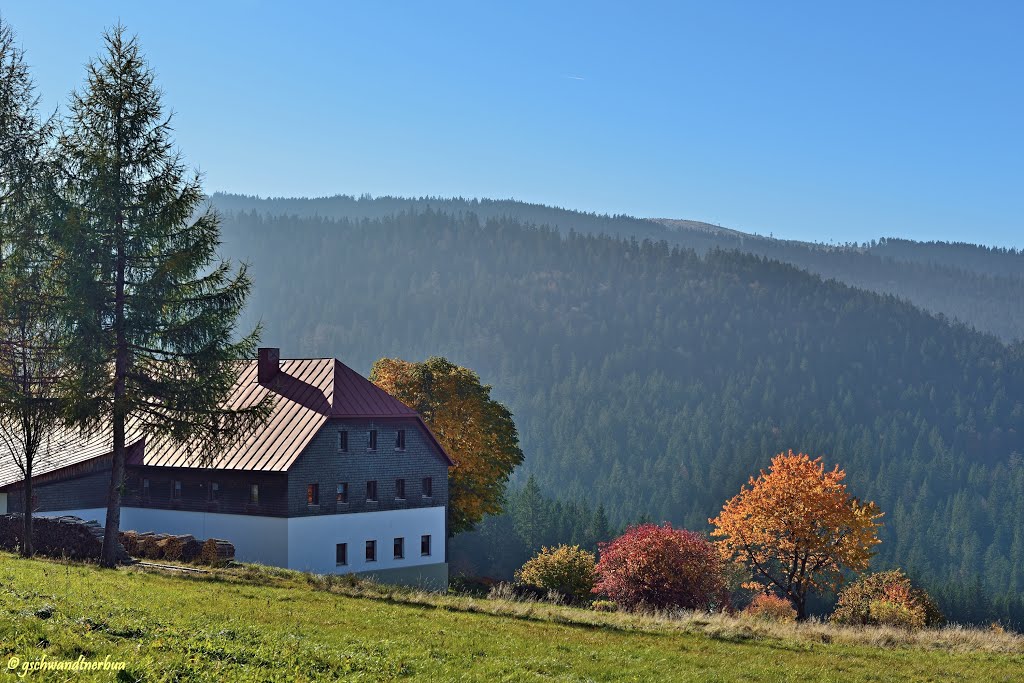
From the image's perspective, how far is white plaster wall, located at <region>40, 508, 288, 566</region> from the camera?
4825 cm

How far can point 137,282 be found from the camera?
34.7 metres

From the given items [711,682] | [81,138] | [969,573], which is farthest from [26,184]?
[969,573]

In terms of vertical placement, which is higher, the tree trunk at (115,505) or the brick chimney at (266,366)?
the brick chimney at (266,366)

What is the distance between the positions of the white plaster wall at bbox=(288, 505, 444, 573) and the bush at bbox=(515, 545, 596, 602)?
665cm

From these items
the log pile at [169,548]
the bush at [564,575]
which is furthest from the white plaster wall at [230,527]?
the bush at [564,575]

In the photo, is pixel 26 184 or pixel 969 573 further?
pixel 969 573

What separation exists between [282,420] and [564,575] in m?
17.2

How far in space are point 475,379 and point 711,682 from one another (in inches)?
1763

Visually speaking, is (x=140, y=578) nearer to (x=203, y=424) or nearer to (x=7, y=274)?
(x=203, y=424)

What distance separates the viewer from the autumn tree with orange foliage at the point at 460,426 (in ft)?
210

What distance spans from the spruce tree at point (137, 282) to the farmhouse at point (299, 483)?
11639 mm

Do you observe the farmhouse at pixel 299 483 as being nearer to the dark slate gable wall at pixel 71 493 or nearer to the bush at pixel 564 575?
the dark slate gable wall at pixel 71 493

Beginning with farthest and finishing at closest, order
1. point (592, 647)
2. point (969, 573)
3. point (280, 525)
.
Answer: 1. point (969, 573)
2. point (280, 525)
3. point (592, 647)

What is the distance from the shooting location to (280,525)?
159 ft
